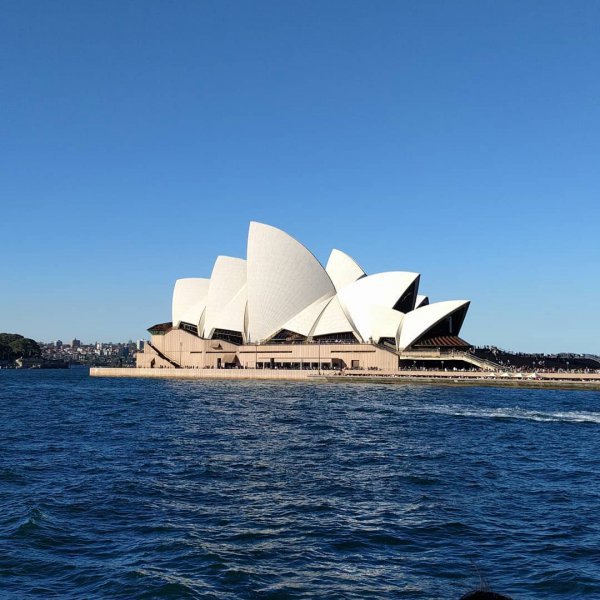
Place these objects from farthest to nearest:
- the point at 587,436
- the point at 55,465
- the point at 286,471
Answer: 1. the point at 587,436
2. the point at 55,465
3. the point at 286,471

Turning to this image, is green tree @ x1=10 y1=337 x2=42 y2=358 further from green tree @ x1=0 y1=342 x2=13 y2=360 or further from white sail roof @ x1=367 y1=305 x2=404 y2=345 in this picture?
white sail roof @ x1=367 y1=305 x2=404 y2=345

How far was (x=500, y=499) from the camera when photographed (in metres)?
16.8

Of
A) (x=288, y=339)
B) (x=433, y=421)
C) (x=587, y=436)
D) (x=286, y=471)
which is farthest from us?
(x=288, y=339)

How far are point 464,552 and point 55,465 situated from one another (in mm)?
14888

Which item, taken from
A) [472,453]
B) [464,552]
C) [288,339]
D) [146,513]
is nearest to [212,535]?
[146,513]

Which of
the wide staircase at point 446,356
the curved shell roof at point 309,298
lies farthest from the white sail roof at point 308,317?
the wide staircase at point 446,356

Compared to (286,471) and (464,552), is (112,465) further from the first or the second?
(464,552)

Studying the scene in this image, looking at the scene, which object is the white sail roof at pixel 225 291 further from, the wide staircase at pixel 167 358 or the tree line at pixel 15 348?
the tree line at pixel 15 348

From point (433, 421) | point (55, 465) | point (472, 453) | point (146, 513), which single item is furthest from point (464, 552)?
point (433, 421)

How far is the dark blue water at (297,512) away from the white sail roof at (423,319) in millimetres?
48535

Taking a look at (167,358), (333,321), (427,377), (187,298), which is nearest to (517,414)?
(427,377)

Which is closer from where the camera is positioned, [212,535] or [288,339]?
[212,535]

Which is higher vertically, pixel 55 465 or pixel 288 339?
pixel 288 339

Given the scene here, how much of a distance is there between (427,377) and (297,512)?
60.8m
